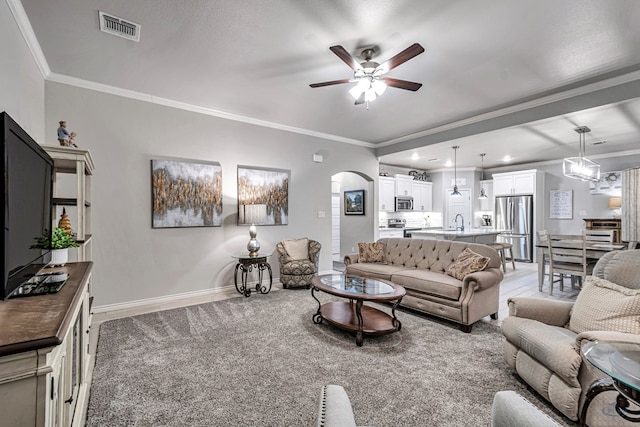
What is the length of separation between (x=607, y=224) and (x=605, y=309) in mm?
6367

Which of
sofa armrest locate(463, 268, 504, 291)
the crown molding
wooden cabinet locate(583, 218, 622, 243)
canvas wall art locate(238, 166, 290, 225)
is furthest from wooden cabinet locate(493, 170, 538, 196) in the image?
the crown molding

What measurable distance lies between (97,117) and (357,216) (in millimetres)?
5167

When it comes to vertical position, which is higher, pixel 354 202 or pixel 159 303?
pixel 354 202

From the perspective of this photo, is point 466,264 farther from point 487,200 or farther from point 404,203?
point 487,200

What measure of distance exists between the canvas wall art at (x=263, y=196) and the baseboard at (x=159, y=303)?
Answer: 1.10m

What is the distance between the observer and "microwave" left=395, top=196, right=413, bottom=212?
8066 mm

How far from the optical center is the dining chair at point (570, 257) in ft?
13.9

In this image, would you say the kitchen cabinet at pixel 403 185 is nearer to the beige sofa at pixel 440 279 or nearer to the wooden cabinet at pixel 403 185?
the wooden cabinet at pixel 403 185

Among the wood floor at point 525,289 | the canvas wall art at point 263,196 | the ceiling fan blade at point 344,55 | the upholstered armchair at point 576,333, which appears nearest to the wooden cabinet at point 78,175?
the canvas wall art at point 263,196

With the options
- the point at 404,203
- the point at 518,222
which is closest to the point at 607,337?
the point at 404,203

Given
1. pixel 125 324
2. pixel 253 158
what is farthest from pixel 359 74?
pixel 125 324

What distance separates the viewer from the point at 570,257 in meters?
4.38

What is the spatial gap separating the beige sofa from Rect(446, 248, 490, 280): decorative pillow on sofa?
2.7 inches

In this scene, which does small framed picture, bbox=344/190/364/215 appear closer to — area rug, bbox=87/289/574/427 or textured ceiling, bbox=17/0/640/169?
textured ceiling, bbox=17/0/640/169
